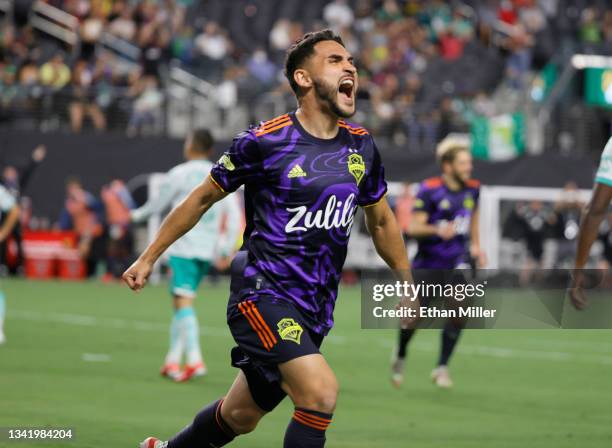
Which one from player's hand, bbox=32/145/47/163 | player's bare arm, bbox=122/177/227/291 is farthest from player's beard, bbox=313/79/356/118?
player's hand, bbox=32/145/47/163

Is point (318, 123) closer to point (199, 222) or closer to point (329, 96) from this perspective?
point (329, 96)

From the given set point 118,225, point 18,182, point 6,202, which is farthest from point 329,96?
point 18,182

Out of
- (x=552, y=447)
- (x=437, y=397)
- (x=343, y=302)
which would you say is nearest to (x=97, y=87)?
(x=343, y=302)

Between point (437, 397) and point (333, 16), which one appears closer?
point (437, 397)

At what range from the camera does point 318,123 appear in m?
7.14

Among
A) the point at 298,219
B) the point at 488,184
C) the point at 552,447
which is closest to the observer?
the point at 298,219

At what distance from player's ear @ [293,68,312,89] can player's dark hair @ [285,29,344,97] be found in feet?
0.08

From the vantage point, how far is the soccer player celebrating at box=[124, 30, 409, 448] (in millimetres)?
6930

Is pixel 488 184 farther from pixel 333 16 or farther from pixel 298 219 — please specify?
pixel 298 219

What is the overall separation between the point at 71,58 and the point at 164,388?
60.7 feet

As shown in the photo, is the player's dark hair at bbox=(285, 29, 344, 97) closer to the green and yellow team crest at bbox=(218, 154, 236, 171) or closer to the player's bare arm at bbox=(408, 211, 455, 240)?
the green and yellow team crest at bbox=(218, 154, 236, 171)

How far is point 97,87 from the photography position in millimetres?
28703

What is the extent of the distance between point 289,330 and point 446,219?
7012mm

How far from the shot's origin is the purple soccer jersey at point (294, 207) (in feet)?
22.9
